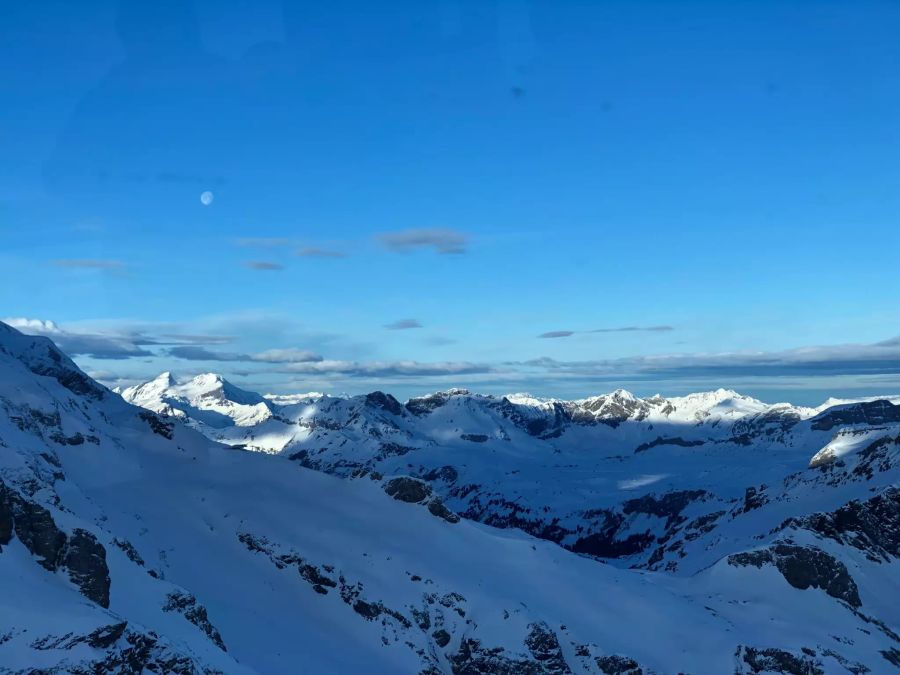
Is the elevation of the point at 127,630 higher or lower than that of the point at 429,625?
higher

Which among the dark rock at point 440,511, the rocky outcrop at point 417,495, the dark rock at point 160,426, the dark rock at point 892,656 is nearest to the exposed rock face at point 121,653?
the dark rock at point 440,511

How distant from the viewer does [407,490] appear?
120375mm

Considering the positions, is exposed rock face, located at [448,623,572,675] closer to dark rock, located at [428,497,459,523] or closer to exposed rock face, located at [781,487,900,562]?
dark rock, located at [428,497,459,523]

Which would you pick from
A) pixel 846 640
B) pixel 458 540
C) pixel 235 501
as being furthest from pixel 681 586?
pixel 235 501

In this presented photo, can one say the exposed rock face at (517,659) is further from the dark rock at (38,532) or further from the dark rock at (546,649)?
the dark rock at (38,532)

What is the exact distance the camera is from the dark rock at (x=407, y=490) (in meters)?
119

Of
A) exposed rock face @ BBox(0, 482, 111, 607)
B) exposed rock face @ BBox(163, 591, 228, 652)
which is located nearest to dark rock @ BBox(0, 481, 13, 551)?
exposed rock face @ BBox(0, 482, 111, 607)

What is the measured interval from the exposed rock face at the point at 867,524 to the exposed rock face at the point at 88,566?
114281 mm

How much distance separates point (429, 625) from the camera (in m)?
92.0

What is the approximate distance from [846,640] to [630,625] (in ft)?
98.3

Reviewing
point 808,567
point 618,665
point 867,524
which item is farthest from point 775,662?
point 867,524

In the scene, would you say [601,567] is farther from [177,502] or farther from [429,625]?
[177,502]

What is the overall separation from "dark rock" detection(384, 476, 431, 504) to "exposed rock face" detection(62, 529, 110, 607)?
6494cm

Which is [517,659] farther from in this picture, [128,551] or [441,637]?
[128,551]
